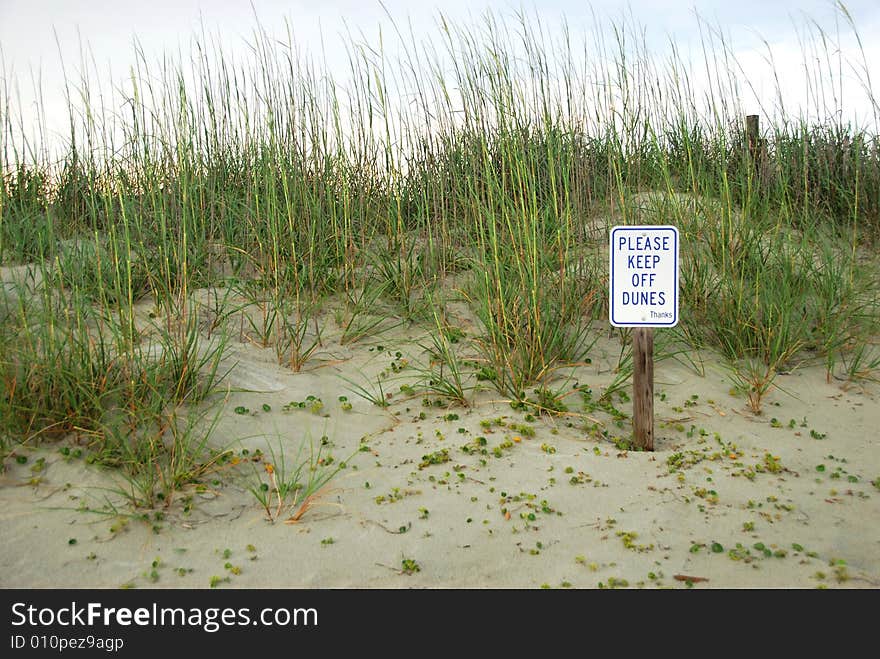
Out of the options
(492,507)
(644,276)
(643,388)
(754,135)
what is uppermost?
(754,135)

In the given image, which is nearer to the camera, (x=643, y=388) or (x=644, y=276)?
(x=644, y=276)

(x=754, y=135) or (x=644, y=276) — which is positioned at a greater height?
(x=754, y=135)

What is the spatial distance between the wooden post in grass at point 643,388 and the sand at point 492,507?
11cm

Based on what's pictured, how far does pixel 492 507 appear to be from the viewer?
2850 millimetres

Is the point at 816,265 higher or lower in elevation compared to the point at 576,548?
higher

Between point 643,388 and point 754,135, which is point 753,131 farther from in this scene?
point 643,388

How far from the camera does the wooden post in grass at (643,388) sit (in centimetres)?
325

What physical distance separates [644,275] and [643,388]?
0.49 meters

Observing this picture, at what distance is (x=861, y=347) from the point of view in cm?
414

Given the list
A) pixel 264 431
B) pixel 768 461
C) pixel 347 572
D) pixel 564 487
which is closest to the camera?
pixel 347 572

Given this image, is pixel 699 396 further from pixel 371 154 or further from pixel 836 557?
pixel 371 154

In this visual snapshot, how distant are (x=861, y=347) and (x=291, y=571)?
129 inches

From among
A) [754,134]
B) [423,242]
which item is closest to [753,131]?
[754,134]

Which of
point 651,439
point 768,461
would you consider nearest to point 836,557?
point 768,461
